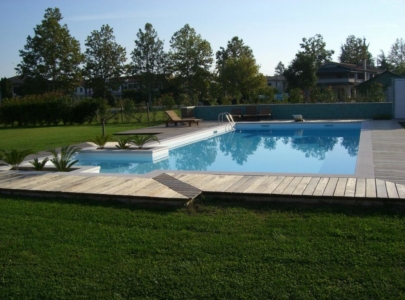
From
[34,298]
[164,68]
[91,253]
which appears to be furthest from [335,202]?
[164,68]

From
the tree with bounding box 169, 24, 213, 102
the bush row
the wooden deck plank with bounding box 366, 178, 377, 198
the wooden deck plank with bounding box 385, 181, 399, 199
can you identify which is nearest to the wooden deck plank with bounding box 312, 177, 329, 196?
the wooden deck plank with bounding box 366, 178, 377, 198

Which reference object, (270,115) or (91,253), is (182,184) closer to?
(91,253)

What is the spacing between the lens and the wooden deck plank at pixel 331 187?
205 inches

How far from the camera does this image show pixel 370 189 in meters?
5.36

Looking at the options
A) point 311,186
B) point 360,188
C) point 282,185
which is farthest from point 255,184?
point 360,188

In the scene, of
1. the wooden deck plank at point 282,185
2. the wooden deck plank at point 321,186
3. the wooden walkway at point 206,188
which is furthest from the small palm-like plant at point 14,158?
the wooden deck plank at point 321,186

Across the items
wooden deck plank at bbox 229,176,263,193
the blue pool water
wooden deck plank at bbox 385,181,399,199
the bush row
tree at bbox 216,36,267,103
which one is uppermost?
tree at bbox 216,36,267,103

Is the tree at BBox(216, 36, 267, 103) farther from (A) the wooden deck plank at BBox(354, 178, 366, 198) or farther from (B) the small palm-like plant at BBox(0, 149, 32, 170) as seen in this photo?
(A) the wooden deck plank at BBox(354, 178, 366, 198)

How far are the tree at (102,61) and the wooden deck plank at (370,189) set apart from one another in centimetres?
5188

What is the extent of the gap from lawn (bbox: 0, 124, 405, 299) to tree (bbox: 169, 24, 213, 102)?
149ft

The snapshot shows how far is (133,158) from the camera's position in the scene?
10.9m

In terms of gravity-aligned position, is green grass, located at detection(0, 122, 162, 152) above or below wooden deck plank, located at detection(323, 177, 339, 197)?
above

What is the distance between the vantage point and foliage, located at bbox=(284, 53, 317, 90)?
149ft

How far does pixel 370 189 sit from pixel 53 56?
4749 cm
